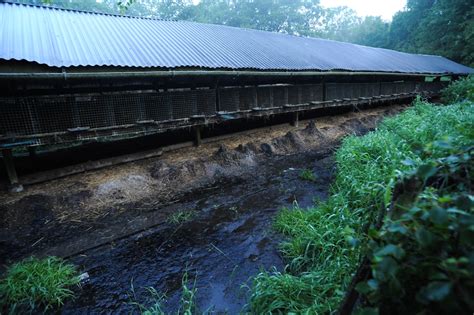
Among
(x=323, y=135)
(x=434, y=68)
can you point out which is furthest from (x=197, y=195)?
(x=434, y=68)

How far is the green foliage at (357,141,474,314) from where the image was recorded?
1104mm

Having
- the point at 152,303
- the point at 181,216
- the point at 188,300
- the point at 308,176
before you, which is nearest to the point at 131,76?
the point at 181,216

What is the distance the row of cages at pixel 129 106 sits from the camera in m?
5.53

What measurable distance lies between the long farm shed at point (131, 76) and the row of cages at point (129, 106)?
0.02 m

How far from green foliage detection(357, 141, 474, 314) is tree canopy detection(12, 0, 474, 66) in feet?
78.8

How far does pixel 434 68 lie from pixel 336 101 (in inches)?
439

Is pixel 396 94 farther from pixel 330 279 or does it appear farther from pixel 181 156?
pixel 330 279

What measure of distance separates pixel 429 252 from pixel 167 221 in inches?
195

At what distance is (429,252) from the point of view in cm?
128

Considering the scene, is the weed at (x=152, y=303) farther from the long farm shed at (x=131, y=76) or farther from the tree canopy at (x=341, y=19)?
the tree canopy at (x=341, y=19)

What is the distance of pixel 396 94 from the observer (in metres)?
15.7

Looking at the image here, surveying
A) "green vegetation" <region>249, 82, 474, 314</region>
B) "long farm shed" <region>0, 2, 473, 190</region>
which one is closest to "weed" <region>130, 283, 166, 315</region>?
"green vegetation" <region>249, 82, 474, 314</region>

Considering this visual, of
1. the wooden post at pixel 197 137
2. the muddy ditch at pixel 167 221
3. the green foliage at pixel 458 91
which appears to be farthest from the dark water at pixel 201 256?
the green foliage at pixel 458 91

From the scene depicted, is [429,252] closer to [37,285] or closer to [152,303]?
[152,303]
